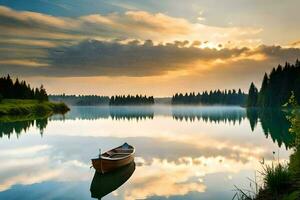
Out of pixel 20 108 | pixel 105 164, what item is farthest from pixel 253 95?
pixel 105 164

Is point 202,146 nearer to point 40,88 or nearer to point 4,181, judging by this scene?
point 4,181

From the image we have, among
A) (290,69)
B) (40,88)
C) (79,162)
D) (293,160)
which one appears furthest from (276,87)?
(293,160)

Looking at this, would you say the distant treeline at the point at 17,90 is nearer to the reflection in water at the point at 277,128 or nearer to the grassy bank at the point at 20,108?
the grassy bank at the point at 20,108

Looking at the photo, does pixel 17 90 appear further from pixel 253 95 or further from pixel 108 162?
pixel 108 162

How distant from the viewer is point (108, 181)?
2409cm

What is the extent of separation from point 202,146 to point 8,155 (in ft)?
69.6

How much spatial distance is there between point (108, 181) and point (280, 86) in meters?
117

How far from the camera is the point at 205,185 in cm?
2241

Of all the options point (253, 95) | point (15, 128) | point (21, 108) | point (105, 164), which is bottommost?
point (15, 128)

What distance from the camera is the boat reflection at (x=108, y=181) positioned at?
21.5 m

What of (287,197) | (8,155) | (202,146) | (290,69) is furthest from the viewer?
(290,69)

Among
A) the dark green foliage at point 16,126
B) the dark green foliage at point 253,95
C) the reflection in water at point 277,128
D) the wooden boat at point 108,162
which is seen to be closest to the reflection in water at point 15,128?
the dark green foliage at point 16,126

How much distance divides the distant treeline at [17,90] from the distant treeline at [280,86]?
9320cm

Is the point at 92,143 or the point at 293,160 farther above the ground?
the point at 293,160
